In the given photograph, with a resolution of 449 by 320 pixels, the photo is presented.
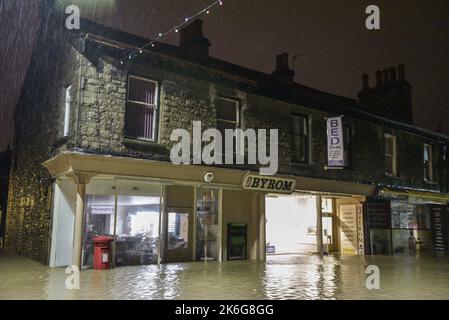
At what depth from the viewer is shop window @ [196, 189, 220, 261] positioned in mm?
15000

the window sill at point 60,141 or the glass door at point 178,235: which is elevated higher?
the window sill at point 60,141

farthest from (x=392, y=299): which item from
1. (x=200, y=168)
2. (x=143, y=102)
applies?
(x=143, y=102)

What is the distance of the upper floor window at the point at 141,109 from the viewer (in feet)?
43.1

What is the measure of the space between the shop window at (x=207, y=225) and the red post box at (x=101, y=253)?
11.4 feet

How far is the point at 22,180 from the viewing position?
19000 millimetres

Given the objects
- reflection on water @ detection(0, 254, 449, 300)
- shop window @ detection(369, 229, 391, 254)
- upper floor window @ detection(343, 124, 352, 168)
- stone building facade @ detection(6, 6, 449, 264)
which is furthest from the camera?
shop window @ detection(369, 229, 391, 254)

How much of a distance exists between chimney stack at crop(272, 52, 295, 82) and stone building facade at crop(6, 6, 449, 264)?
1.9 inches

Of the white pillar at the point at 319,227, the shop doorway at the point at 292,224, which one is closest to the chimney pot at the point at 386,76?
the shop doorway at the point at 292,224

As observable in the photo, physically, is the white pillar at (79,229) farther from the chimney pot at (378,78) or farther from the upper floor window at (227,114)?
the chimney pot at (378,78)

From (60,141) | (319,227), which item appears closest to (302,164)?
(319,227)

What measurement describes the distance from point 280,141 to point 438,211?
38.8 ft

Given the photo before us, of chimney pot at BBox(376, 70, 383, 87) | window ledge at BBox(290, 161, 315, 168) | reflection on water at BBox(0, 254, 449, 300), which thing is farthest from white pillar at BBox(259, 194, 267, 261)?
chimney pot at BBox(376, 70, 383, 87)

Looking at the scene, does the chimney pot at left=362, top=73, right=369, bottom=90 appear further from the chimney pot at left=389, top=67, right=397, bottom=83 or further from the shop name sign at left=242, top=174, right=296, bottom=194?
the shop name sign at left=242, top=174, right=296, bottom=194
